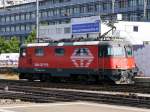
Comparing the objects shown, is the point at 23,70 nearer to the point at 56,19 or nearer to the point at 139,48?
the point at 139,48

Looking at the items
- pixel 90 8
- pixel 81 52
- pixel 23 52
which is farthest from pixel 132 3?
pixel 81 52

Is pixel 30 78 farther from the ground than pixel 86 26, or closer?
closer

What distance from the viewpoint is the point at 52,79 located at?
39.5 metres

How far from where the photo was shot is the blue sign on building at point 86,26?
60647mm

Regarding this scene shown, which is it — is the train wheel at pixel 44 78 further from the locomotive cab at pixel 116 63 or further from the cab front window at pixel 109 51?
the cab front window at pixel 109 51

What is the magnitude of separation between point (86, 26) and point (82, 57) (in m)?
26.9

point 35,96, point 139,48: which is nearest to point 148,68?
point 139,48

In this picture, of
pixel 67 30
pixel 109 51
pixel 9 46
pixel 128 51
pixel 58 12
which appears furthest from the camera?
Result: pixel 58 12

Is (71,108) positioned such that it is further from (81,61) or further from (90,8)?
(90,8)

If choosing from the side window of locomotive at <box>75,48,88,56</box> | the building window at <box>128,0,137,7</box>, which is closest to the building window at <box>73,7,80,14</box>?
the building window at <box>128,0,137,7</box>

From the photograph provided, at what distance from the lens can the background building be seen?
3878 inches

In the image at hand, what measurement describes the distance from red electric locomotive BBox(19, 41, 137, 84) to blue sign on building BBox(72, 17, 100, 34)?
20482 millimetres

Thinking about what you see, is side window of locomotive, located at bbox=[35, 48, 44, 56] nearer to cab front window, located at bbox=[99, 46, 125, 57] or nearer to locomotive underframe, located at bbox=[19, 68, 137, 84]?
locomotive underframe, located at bbox=[19, 68, 137, 84]

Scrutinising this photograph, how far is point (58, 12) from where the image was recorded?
389ft
